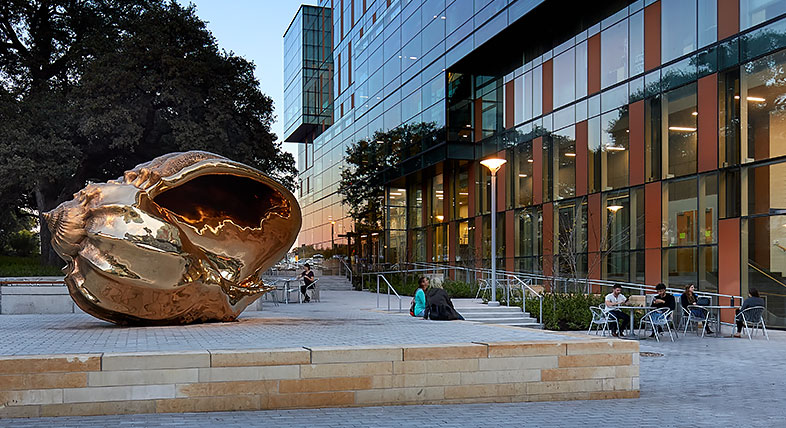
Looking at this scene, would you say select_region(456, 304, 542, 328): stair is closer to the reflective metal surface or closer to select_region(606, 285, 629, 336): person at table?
select_region(606, 285, 629, 336): person at table

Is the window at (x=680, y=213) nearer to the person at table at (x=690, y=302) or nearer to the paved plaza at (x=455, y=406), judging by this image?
the person at table at (x=690, y=302)

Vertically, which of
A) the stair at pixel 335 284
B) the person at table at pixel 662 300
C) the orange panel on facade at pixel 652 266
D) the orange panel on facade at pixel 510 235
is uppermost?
the orange panel on facade at pixel 510 235

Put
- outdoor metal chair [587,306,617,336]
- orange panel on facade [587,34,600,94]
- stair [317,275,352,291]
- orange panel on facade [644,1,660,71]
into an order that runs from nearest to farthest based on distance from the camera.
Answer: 1. outdoor metal chair [587,306,617,336]
2. orange panel on facade [644,1,660,71]
3. orange panel on facade [587,34,600,94]
4. stair [317,275,352,291]

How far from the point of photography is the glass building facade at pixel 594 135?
18.0 meters

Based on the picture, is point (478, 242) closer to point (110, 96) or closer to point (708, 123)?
point (708, 123)

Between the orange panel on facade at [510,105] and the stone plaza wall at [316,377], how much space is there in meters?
22.7

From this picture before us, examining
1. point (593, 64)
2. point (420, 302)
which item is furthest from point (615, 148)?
point (420, 302)

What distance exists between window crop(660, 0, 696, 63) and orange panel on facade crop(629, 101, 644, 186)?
1.74m

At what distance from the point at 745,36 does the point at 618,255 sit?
25.0 feet

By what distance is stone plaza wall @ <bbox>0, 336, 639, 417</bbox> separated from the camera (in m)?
6.03

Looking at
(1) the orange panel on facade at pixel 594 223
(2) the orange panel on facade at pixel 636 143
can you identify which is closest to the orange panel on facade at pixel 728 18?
(2) the orange panel on facade at pixel 636 143

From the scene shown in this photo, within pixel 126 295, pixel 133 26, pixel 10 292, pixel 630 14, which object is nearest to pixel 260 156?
pixel 133 26

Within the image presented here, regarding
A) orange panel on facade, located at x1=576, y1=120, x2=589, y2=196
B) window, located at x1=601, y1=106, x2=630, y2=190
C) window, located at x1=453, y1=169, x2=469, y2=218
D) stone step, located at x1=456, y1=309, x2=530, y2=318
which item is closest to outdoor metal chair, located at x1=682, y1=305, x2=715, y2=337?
stone step, located at x1=456, y1=309, x2=530, y2=318

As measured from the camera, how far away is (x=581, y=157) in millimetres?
24812
